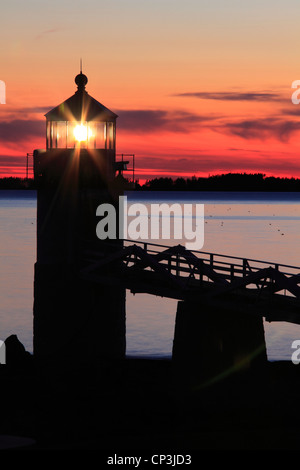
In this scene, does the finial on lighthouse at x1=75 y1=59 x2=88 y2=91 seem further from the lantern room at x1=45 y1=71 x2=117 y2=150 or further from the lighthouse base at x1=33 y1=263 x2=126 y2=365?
the lighthouse base at x1=33 y1=263 x2=126 y2=365

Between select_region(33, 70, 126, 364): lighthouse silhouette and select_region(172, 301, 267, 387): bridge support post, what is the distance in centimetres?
593

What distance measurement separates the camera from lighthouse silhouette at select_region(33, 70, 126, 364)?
2973cm

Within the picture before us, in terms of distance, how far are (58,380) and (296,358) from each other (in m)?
14.3

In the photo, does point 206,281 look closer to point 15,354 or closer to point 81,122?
point 81,122

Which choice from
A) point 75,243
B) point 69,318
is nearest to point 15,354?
point 69,318

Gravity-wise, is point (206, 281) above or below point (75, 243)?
below

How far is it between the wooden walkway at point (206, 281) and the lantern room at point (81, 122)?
3.91 m

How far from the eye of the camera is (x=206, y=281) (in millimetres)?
27062

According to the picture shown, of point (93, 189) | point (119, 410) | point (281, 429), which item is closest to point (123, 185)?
point (93, 189)

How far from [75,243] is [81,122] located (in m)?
4.30

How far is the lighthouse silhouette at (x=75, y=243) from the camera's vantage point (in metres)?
29.7

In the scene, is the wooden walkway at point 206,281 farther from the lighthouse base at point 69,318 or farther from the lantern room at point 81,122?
the lantern room at point 81,122

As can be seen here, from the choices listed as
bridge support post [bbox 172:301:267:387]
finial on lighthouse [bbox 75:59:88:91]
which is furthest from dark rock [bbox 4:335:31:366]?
finial on lighthouse [bbox 75:59:88:91]

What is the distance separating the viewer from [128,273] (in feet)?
94.2
